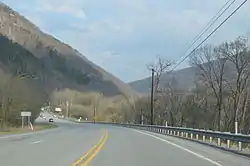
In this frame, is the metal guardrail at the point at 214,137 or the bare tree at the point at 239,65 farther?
the bare tree at the point at 239,65

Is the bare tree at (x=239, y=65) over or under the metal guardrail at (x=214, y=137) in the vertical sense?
over

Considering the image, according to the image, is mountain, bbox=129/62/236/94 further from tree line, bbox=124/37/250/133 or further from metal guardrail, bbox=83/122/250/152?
metal guardrail, bbox=83/122/250/152

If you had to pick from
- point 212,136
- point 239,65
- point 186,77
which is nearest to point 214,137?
point 212,136

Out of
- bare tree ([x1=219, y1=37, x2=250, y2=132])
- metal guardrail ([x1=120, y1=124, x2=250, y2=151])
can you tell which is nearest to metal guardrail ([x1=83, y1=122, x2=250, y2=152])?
metal guardrail ([x1=120, y1=124, x2=250, y2=151])

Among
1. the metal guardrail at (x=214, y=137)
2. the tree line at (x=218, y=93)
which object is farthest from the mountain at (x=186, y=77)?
the metal guardrail at (x=214, y=137)

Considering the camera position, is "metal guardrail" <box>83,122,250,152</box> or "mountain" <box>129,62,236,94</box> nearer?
"metal guardrail" <box>83,122,250,152</box>

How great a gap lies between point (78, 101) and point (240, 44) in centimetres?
13668

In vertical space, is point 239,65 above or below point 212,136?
above

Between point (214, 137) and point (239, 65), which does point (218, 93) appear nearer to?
point (239, 65)

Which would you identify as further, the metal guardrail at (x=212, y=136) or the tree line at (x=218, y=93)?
the tree line at (x=218, y=93)

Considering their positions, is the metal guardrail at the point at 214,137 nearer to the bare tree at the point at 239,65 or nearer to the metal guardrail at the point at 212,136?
the metal guardrail at the point at 212,136

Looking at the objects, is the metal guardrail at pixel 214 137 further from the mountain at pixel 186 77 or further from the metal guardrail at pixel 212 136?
the mountain at pixel 186 77

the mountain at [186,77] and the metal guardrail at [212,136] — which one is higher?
the mountain at [186,77]

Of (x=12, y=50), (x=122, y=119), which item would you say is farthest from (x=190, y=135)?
(x=12, y=50)
